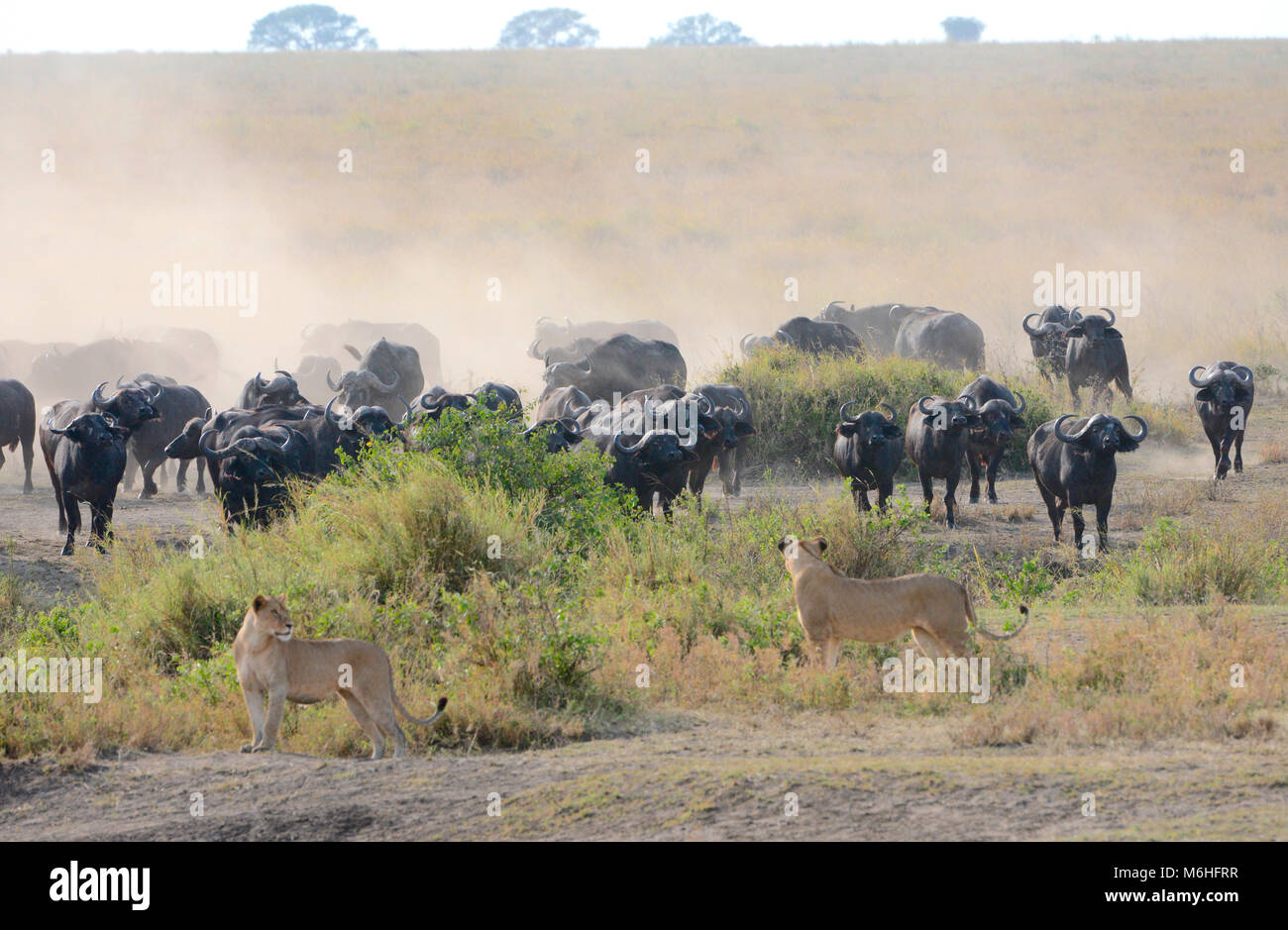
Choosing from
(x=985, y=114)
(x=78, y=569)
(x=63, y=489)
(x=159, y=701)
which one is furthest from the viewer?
(x=985, y=114)

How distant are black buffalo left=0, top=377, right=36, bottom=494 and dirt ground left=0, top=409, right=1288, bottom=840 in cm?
1180

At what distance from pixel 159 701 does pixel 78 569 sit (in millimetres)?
5339

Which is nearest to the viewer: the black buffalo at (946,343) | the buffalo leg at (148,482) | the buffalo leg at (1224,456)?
the buffalo leg at (1224,456)

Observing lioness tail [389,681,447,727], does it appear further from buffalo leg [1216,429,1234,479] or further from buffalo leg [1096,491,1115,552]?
buffalo leg [1216,429,1234,479]

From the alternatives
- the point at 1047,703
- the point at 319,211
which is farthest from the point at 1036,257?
the point at 1047,703

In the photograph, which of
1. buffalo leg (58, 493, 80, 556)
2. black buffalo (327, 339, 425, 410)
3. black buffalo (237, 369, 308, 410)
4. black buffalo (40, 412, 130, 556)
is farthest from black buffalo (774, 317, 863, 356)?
buffalo leg (58, 493, 80, 556)

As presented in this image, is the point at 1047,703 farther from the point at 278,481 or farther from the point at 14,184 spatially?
the point at 14,184

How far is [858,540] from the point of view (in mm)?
9938

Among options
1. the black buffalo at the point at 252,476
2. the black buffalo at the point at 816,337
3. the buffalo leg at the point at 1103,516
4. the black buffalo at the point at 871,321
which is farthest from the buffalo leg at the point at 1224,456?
the black buffalo at the point at 871,321

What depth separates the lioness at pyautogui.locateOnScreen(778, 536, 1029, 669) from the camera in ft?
23.9

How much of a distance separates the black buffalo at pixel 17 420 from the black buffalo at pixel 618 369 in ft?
21.1

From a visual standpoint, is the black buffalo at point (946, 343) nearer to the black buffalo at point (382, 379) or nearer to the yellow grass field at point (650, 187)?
the yellow grass field at point (650, 187)

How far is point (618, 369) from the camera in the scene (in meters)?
20.0

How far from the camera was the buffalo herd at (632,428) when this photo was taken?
12.3 meters
